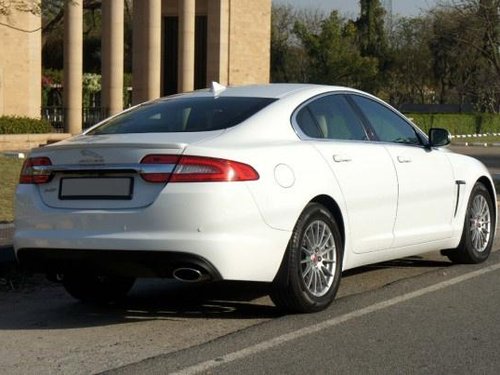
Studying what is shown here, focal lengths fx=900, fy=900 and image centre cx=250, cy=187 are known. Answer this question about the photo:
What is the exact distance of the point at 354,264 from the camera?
23.4 ft

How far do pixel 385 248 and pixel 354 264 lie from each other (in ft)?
1.51

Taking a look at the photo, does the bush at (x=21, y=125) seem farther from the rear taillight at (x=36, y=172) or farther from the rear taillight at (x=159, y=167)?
the rear taillight at (x=159, y=167)

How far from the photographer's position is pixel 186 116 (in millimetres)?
6809

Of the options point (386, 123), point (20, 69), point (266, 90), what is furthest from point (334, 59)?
point (266, 90)

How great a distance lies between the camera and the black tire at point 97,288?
713 cm

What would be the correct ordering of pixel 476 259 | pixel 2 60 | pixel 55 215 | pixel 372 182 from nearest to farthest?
pixel 55 215 < pixel 372 182 < pixel 476 259 < pixel 2 60

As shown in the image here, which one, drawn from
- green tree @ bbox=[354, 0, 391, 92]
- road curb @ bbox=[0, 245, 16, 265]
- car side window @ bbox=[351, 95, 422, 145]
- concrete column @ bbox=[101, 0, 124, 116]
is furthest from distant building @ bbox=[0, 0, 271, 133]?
green tree @ bbox=[354, 0, 391, 92]

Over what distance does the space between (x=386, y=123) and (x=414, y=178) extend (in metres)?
0.56

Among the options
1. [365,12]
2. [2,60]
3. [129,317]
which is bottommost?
[129,317]

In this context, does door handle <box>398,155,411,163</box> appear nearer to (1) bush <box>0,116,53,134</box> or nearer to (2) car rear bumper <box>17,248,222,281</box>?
(2) car rear bumper <box>17,248,222,281</box>

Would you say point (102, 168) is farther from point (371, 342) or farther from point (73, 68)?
point (73, 68)

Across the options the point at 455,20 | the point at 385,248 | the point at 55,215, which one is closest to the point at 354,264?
the point at 385,248

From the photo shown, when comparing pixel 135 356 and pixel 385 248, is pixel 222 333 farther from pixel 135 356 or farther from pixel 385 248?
pixel 385 248

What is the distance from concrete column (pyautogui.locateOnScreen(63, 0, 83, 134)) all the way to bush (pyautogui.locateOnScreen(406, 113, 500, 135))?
70.5ft
